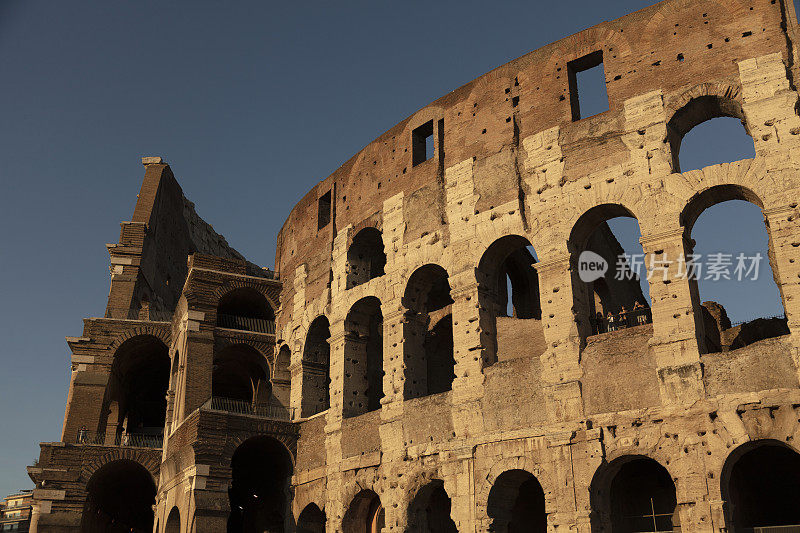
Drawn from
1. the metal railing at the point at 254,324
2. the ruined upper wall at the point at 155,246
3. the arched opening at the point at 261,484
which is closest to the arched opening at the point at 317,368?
the arched opening at the point at 261,484

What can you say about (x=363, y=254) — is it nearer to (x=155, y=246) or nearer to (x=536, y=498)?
(x=536, y=498)

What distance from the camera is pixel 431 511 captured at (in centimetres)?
1680

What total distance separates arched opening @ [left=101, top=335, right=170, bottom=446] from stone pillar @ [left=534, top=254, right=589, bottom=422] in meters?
14.5

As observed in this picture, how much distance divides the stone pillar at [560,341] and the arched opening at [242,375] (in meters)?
9.54

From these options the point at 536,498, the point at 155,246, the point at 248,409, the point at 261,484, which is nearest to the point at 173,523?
the point at 261,484

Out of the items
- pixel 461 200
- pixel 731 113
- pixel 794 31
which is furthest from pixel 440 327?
pixel 794 31

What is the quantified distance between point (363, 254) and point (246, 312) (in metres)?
5.98

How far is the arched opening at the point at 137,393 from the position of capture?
2534 cm

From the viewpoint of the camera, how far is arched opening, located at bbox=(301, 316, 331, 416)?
19594mm

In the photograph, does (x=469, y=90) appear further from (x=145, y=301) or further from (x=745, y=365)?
(x=145, y=301)

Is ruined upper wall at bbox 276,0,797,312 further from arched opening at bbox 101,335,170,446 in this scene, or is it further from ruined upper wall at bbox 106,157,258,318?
ruined upper wall at bbox 106,157,258,318

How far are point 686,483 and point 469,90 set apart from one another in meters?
9.37

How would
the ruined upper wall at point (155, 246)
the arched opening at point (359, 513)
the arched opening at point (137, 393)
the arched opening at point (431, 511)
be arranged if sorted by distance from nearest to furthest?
1. the arched opening at point (431, 511)
2. the arched opening at point (359, 513)
3. the arched opening at point (137, 393)
4. the ruined upper wall at point (155, 246)

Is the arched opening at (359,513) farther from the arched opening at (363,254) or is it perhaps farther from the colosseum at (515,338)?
the arched opening at (363,254)
